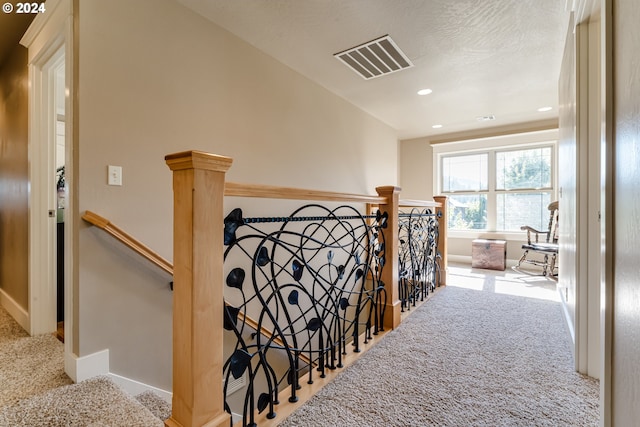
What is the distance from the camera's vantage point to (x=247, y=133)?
261 cm

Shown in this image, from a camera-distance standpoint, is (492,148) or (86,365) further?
(492,148)

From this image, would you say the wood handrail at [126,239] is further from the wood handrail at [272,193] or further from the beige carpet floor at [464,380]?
the wood handrail at [272,193]

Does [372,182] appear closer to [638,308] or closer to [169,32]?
[169,32]

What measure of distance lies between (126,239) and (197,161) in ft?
3.38

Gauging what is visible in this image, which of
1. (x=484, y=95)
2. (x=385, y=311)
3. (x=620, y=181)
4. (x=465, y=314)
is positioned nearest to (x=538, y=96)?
(x=484, y=95)

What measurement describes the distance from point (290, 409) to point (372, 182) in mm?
3717

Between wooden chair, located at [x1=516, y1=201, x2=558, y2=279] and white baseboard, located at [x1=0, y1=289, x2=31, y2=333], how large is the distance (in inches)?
209

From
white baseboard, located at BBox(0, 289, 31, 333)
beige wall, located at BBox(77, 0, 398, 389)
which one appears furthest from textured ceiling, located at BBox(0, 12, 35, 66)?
white baseboard, located at BBox(0, 289, 31, 333)

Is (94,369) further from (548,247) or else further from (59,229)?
(548,247)

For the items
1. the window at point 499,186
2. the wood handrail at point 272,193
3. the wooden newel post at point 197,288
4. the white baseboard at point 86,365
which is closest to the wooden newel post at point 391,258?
the wood handrail at point 272,193

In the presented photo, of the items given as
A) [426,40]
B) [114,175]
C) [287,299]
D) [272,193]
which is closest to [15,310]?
[114,175]

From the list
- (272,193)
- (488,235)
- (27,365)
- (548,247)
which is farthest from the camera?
(488,235)

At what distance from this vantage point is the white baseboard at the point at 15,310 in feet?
7.58

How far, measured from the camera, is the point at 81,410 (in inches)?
52.7
